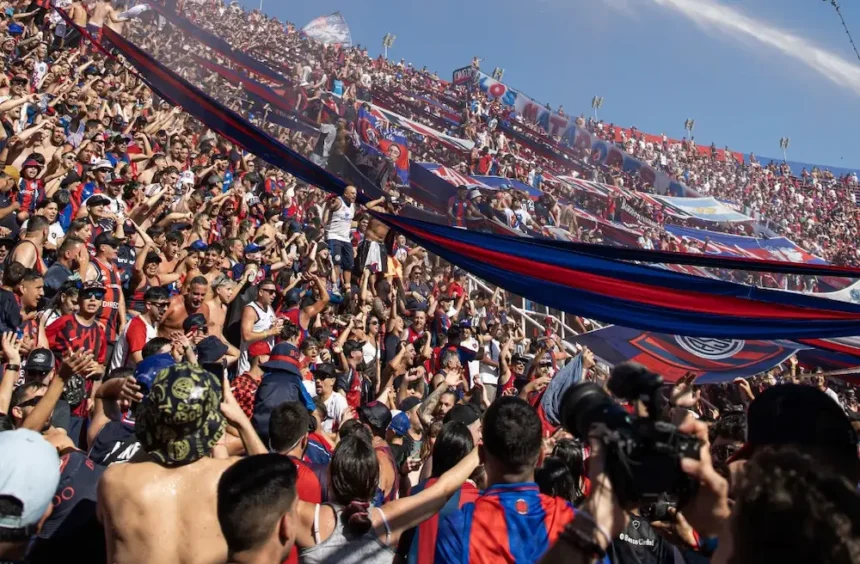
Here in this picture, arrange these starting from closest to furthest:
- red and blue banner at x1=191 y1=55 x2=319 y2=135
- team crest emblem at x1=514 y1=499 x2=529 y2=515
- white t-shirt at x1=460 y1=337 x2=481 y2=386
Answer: team crest emblem at x1=514 y1=499 x2=529 y2=515, white t-shirt at x1=460 y1=337 x2=481 y2=386, red and blue banner at x1=191 y1=55 x2=319 y2=135

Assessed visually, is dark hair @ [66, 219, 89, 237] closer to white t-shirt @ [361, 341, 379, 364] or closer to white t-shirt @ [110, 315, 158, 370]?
white t-shirt @ [110, 315, 158, 370]

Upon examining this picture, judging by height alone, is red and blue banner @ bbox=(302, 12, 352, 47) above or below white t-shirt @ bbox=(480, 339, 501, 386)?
above

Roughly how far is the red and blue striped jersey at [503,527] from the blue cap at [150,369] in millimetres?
1939

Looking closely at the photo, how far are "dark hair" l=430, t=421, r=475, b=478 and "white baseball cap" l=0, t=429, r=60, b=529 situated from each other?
146cm

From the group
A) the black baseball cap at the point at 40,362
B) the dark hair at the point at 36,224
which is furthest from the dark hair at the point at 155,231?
the black baseball cap at the point at 40,362

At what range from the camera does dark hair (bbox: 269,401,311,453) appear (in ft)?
11.1

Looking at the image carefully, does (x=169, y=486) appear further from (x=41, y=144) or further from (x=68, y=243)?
(x=41, y=144)

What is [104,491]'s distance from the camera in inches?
97.6

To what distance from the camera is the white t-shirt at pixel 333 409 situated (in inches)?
247

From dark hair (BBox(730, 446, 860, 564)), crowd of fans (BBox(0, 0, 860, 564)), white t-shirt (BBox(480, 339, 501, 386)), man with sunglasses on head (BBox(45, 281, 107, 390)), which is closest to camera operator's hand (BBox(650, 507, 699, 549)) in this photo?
crowd of fans (BBox(0, 0, 860, 564))

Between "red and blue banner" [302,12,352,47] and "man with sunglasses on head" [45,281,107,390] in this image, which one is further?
"red and blue banner" [302,12,352,47]

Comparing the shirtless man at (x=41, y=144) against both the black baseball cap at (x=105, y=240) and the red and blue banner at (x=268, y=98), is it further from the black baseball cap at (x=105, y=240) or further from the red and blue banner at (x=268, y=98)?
the red and blue banner at (x=268, y=98)

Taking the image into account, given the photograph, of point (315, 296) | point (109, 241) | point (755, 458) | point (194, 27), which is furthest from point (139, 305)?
point (194, 27)

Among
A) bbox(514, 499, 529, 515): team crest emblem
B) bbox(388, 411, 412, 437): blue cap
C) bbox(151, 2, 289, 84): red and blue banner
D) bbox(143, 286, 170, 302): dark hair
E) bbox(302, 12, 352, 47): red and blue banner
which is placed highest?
bbox(302, 12, 352, 47): red and blue banner
